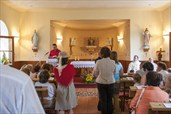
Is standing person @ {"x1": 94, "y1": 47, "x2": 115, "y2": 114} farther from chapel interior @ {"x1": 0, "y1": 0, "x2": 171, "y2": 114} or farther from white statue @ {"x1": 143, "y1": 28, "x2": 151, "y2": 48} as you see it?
white statue @ {"x1": 143, "y1": 28, "x2": 151, "y2": 48}

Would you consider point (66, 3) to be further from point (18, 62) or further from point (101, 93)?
point (101, 93)

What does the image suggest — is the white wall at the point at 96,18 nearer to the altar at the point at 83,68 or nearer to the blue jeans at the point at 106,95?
the altar at the point at 83,68

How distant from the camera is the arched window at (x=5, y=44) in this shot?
8375 millimetres

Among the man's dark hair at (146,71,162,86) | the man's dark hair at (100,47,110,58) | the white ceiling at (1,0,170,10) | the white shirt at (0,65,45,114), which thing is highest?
the white ceiling at (1,0,170,10)

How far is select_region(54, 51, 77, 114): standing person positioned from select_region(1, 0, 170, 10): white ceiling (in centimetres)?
461

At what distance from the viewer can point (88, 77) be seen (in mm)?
9273

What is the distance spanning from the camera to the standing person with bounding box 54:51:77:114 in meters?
4.26

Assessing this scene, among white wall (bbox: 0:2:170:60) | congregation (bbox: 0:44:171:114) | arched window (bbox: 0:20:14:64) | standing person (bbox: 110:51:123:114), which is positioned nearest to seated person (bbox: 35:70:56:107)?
congregation (bbox: 0:44:171:114)

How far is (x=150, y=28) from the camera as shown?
10016 mm

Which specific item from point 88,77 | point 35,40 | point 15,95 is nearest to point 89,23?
point 35,40

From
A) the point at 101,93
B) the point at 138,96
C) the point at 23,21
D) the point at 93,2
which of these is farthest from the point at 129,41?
the point at 138,96

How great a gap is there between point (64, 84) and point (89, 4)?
5.37 metres

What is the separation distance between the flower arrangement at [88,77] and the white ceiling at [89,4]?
2609 millimetres

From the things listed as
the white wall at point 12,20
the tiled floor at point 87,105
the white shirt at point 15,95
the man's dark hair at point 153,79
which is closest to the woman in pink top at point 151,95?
the man's dark hair at point 153,79
